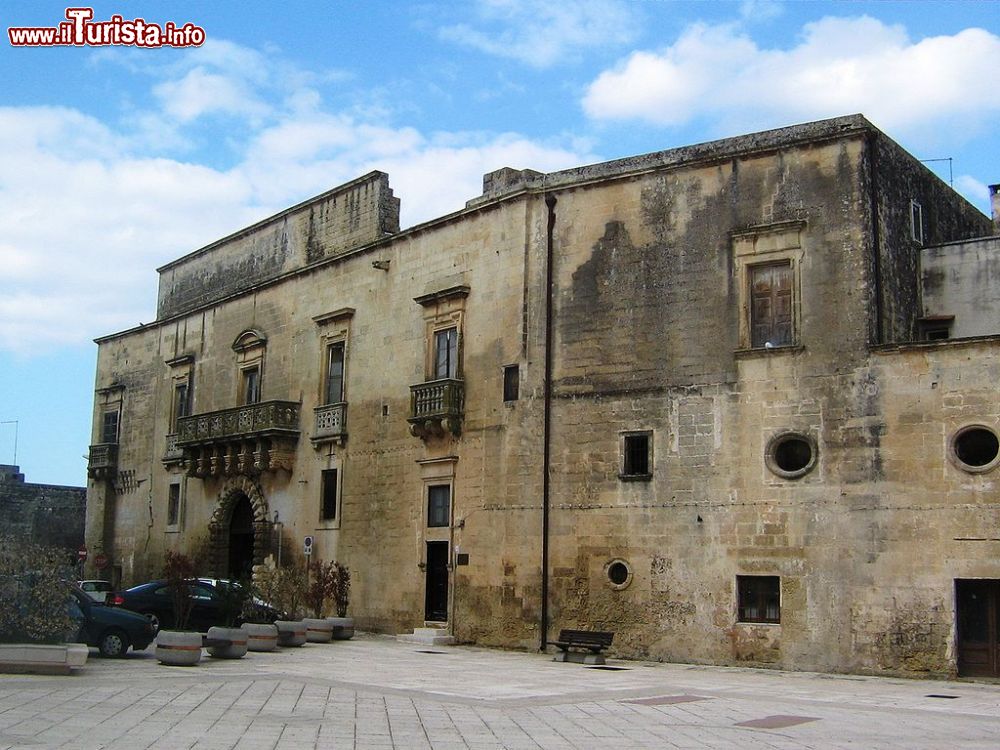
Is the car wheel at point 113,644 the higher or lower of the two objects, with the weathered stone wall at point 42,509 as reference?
lower

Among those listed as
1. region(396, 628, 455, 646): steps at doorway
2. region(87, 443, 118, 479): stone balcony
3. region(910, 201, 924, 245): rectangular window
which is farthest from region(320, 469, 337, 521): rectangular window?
region(910, 201, 924, 245): rectangular window

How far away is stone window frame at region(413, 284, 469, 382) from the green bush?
11.3 meters

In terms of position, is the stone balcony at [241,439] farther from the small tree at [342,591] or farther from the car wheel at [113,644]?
the car wheel at [113,644]

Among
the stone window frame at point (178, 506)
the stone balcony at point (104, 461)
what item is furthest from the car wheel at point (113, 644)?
the stone balcony at point (104, 461)

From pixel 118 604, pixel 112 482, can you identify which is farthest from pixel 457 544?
pixel 112 482

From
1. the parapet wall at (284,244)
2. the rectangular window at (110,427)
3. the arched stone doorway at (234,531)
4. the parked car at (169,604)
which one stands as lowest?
the parked car at (169,604)

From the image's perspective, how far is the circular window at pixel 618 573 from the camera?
22.6 m

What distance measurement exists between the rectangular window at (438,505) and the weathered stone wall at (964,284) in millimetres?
A: 10995

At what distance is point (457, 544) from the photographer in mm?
25922

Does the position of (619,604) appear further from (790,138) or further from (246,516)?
(246,516)

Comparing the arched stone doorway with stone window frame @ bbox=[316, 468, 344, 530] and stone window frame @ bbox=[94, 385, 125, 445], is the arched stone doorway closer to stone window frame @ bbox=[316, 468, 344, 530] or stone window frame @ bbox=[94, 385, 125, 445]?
stone window frame @ bbox=[316, 468, 344, 530]

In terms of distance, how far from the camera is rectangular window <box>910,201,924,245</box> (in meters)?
22.4

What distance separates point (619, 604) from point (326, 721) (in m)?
10.9

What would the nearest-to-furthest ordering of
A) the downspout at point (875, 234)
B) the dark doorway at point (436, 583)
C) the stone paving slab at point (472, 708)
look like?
the stone paving slab at point (472, 708), the downspout at point (875, 234), the dark doorway at point (436, 583)
